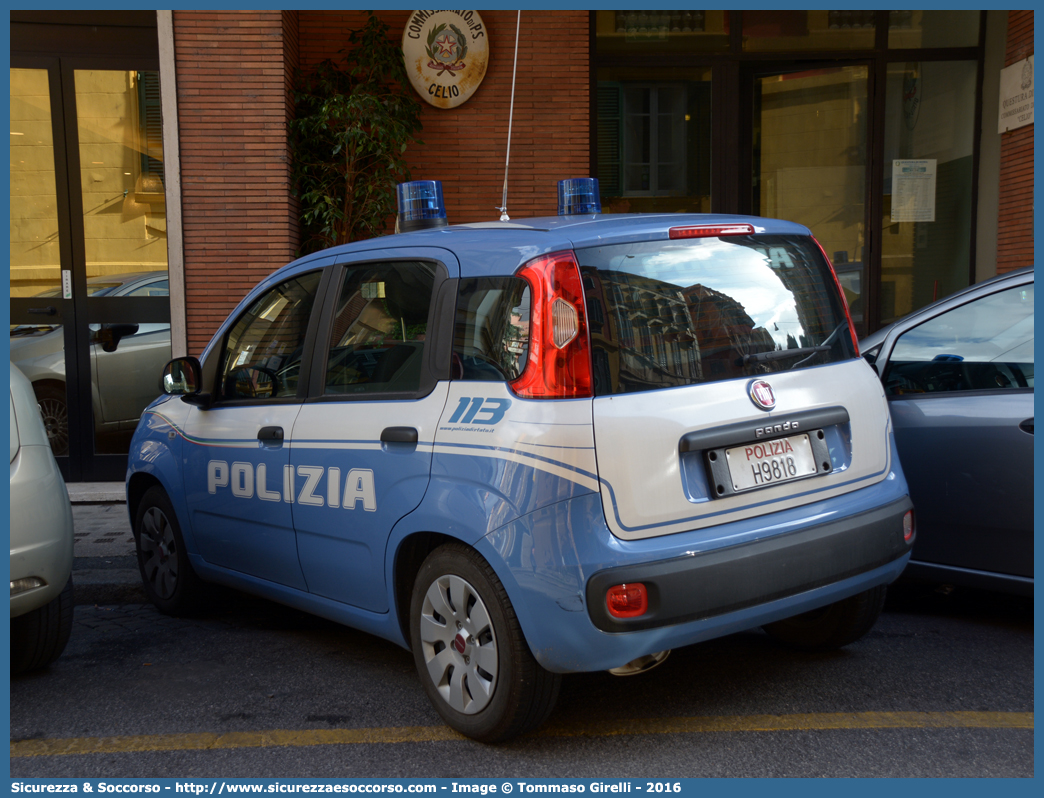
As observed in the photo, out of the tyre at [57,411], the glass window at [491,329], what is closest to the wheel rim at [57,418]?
the tyre at [57,411]

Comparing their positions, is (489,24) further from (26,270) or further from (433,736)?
(433,736)

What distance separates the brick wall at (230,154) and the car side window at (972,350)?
5.43m

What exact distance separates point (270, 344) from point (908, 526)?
2.54 m

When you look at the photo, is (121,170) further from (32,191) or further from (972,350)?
(972,350)

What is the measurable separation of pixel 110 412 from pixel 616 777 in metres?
6.55

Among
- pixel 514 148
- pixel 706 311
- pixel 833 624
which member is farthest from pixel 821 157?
pixel 706 311

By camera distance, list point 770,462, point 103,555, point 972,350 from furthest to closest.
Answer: point 103,555 → point 972,350 → point 770,462

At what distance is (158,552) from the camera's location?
4602mm

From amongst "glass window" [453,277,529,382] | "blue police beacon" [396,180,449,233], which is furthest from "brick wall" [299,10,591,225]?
A: "glass window" [453,277,529,382]

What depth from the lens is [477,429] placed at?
282 centimetres

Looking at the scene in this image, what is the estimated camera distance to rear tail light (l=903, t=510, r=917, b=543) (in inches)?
125

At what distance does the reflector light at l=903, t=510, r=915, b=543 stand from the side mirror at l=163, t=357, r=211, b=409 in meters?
2.86

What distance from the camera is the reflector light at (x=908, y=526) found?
316 centimetres

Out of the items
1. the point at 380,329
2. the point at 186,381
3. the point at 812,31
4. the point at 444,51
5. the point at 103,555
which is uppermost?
the point at 812,31
